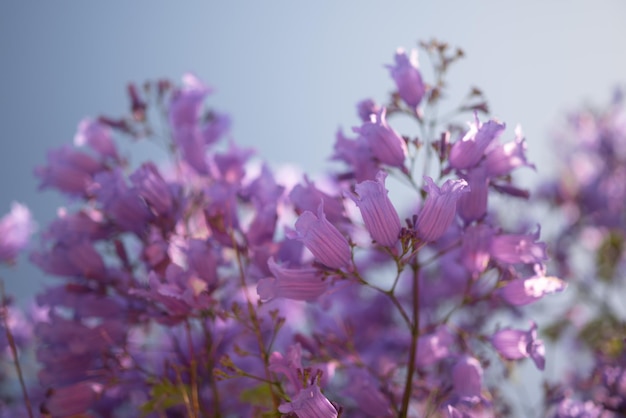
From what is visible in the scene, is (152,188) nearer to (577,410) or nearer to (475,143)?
(475,143)

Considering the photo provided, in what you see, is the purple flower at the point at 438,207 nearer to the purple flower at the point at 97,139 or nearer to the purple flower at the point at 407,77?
the purple flower at the point at 407,77

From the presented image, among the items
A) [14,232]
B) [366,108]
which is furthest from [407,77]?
[14,232]

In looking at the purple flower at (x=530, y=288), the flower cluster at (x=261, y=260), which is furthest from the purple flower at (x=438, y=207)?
the purple flower at (x=530, y=288)

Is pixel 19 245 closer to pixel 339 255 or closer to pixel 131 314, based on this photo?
pixel 131 314

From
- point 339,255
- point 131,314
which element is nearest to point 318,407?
point 339,255

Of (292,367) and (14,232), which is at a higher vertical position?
(14,232)
